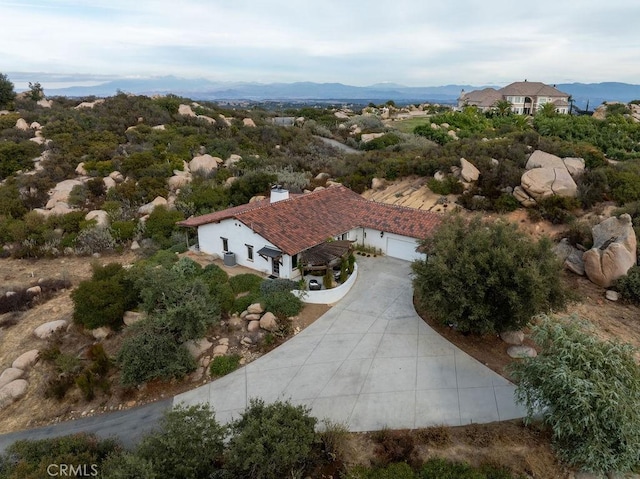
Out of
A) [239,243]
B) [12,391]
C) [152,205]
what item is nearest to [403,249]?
[239,243]

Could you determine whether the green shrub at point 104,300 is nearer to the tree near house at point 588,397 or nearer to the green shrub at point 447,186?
the tree near house at point 588,397

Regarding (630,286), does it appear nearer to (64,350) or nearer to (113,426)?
(113,426)

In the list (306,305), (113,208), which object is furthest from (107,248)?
(306,305)

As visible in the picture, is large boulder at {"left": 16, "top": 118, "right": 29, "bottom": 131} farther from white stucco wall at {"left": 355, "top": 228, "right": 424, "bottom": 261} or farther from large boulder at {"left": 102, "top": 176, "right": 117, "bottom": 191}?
white stucco wall at {"left": 355, "top": 228, "right": 424, "bottom": 261}

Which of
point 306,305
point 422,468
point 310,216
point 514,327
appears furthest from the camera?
point 310,216

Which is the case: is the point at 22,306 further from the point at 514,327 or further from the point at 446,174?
the point at 446,174

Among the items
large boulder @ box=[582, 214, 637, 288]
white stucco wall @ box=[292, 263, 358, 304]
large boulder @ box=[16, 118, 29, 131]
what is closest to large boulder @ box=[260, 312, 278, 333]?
white stucco wall @ box=[292, 263, 358, 304]

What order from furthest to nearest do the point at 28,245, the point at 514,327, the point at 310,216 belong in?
the point at 28,245
the point at 310,216
the point at 514,327
